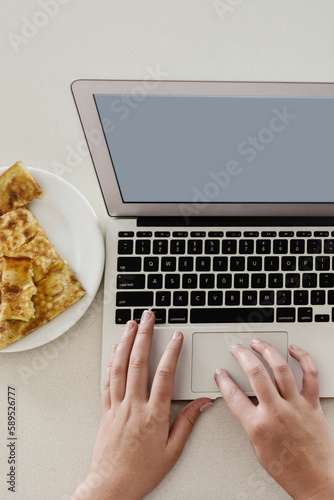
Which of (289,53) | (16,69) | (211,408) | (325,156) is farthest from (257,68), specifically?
(211,408)

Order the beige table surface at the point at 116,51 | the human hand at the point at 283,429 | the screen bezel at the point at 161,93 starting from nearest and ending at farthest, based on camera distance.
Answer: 1. the screen bezel at the point at 161,93
2. the human hand at the point at 283,429
3. the beige table surface at the point at 116,51

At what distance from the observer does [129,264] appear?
747 millimetres

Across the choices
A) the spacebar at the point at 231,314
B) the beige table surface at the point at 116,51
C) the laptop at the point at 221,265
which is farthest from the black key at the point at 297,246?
the beige table surface at the point at 116,51

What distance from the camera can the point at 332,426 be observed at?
0.75 meters

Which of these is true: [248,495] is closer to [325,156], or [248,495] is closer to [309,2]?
[325,156]

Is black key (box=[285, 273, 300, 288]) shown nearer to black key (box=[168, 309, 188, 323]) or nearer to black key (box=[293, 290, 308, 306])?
black key (box=[293, 290, 308, 306])

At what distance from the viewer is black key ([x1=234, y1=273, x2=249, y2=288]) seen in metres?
0.75

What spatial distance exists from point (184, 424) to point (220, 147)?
454 millimetres

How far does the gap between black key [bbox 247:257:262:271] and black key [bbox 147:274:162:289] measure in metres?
0.15

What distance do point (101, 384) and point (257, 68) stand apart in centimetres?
65

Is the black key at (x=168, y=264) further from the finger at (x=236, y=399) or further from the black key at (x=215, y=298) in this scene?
the finger at (x=236, y=399)

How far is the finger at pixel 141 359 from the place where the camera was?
2.36 ft

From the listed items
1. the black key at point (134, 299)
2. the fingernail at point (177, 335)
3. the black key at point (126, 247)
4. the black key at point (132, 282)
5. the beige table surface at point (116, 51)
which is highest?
the beige table surface at point (116, 51)

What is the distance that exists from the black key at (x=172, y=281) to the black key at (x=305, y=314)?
21 centimetres
